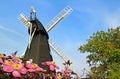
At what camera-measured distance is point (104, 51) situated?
42.1m

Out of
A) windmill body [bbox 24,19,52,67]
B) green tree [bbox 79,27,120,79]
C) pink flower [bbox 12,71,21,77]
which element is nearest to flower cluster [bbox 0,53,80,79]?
pink flower [bbox 12,71,21,77]

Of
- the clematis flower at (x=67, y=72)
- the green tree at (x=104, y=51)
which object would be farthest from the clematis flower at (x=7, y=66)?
the green tree at (x=104, y=51)

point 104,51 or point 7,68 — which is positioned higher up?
point 104,51

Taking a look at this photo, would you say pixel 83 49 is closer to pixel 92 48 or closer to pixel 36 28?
pixel 92 48

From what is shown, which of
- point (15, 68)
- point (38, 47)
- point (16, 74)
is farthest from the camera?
point (38, 47)

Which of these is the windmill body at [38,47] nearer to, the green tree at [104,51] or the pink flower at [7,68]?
the green tree at [104,51]

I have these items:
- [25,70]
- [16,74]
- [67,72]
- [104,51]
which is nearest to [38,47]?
[104,51]

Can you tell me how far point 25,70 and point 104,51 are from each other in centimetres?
3909

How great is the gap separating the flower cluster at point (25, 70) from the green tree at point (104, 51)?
116 ft

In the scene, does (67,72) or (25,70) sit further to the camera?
(67,72)

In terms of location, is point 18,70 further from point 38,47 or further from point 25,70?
point 38,47

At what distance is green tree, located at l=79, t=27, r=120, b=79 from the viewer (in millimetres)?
40625

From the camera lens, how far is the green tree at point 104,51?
133 feet

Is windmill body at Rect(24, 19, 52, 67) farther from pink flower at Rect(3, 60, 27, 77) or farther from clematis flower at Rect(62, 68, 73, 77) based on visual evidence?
pink flower at Rect(3, 60, 27, 77)
